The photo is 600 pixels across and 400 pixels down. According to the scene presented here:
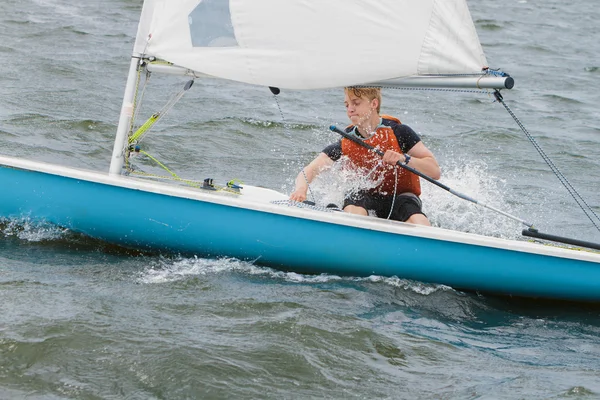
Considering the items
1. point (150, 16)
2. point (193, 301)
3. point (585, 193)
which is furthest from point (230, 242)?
point (585, 193)

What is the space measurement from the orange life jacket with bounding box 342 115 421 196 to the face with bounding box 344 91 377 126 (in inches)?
4.2

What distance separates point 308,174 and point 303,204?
0.24 metres

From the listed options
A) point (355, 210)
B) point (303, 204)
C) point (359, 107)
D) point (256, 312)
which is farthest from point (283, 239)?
point (359, 107)

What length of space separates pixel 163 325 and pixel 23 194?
128 cm

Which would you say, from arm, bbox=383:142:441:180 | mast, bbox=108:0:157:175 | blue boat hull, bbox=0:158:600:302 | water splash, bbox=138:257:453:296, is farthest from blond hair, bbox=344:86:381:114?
mast, bbox=108:0:157:175

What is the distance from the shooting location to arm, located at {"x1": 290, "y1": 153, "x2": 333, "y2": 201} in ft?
14.5

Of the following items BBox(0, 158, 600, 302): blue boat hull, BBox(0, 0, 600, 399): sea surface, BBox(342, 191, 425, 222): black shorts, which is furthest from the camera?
BBox(342, 191, 425, 222): black shorts

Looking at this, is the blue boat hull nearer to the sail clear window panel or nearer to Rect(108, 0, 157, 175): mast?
Rect(108, 0, 157, 175): mast

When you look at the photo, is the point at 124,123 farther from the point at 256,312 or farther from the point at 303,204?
the point at 256,312

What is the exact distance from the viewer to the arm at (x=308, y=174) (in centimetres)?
441

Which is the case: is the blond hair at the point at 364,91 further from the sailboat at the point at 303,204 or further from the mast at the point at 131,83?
the mast at the point at 131,83

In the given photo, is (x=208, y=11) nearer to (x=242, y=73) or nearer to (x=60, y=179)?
(x=242, y=73)

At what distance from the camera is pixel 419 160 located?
435cm

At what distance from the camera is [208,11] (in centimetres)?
428
